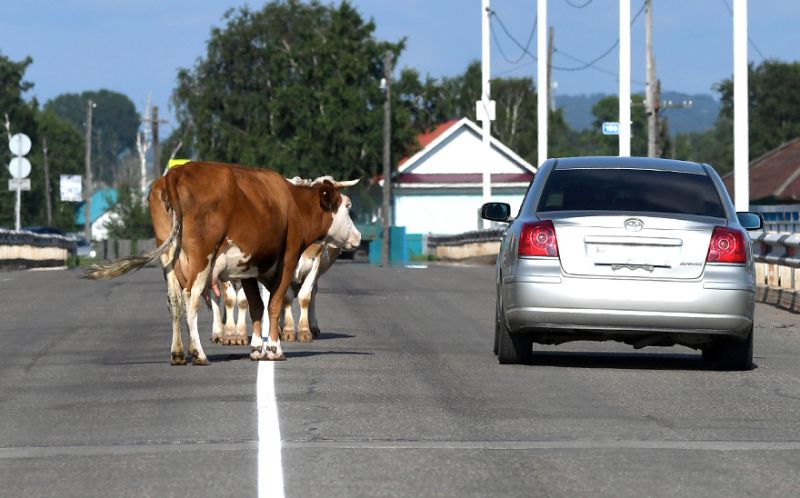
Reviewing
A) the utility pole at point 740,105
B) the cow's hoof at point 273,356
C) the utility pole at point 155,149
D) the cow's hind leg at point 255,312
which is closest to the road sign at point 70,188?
the utility pole at point 155,149

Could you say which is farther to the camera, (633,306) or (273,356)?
(273,356)

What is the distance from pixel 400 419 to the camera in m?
10.0

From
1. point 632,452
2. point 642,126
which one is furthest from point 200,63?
point 632,452

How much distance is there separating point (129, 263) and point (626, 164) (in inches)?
162

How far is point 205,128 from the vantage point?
9681cm

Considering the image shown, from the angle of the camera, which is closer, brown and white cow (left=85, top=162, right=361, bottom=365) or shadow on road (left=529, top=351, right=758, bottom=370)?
brown and white cow (left=85, top=162, right=361, bottom=365)

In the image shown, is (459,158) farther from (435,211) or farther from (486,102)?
(486,102)

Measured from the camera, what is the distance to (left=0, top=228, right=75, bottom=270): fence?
40.7 metres

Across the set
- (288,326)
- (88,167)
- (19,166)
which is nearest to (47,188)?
(88,167)

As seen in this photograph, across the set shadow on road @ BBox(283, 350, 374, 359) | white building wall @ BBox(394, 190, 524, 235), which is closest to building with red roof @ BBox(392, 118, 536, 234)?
white building wall @ BBox(394, 190, 524, 235)

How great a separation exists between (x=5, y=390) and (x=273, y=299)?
8.99ft

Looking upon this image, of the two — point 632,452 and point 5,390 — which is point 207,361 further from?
point 632,452

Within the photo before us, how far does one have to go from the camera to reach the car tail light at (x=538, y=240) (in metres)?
13.2

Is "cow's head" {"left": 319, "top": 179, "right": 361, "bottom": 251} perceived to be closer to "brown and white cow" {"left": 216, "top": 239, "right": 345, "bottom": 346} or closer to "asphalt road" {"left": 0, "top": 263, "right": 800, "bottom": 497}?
"brown and white cow" {"left": 216, "top": 239, "right": 345, "bottom": 346}
